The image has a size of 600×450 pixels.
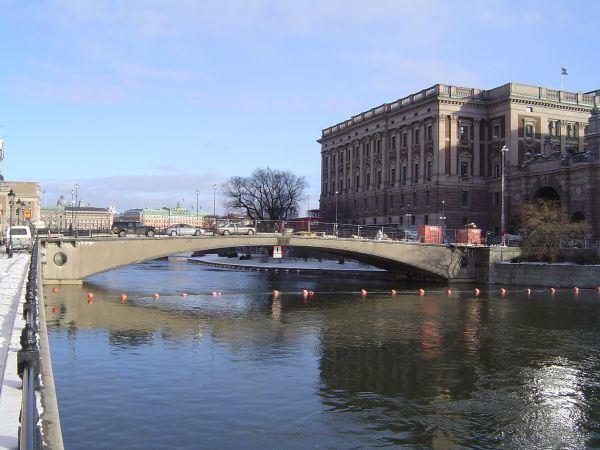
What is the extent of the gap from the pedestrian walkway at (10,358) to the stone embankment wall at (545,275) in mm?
48146

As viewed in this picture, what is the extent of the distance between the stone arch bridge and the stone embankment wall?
3.41 m

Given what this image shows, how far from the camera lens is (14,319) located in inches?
734

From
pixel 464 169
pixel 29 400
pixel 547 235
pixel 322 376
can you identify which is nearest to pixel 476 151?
pixel 464 169

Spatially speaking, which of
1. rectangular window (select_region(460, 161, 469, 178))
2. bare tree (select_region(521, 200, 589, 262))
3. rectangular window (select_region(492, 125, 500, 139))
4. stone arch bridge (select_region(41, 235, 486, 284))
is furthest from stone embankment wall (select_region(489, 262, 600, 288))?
rectangular window (select_region(492, 125, 500, 139))

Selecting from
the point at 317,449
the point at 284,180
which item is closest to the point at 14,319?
the point at 317,449

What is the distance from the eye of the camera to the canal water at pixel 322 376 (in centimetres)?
1491

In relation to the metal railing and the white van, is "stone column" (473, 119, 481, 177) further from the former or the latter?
the metal railing

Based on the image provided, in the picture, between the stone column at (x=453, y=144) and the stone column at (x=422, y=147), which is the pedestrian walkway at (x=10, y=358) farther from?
the stone column at (x=422, y=147)

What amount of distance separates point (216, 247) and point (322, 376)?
3693cm

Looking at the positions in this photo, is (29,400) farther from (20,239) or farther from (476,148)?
(476,148)

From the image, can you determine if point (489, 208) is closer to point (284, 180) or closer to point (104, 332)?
point (284, 180)

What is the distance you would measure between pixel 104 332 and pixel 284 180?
11008 centimetres

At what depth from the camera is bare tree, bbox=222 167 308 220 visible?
13512 cm

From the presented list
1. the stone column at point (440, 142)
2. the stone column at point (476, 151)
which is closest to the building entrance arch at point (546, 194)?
the stone column at point (476, 151)
